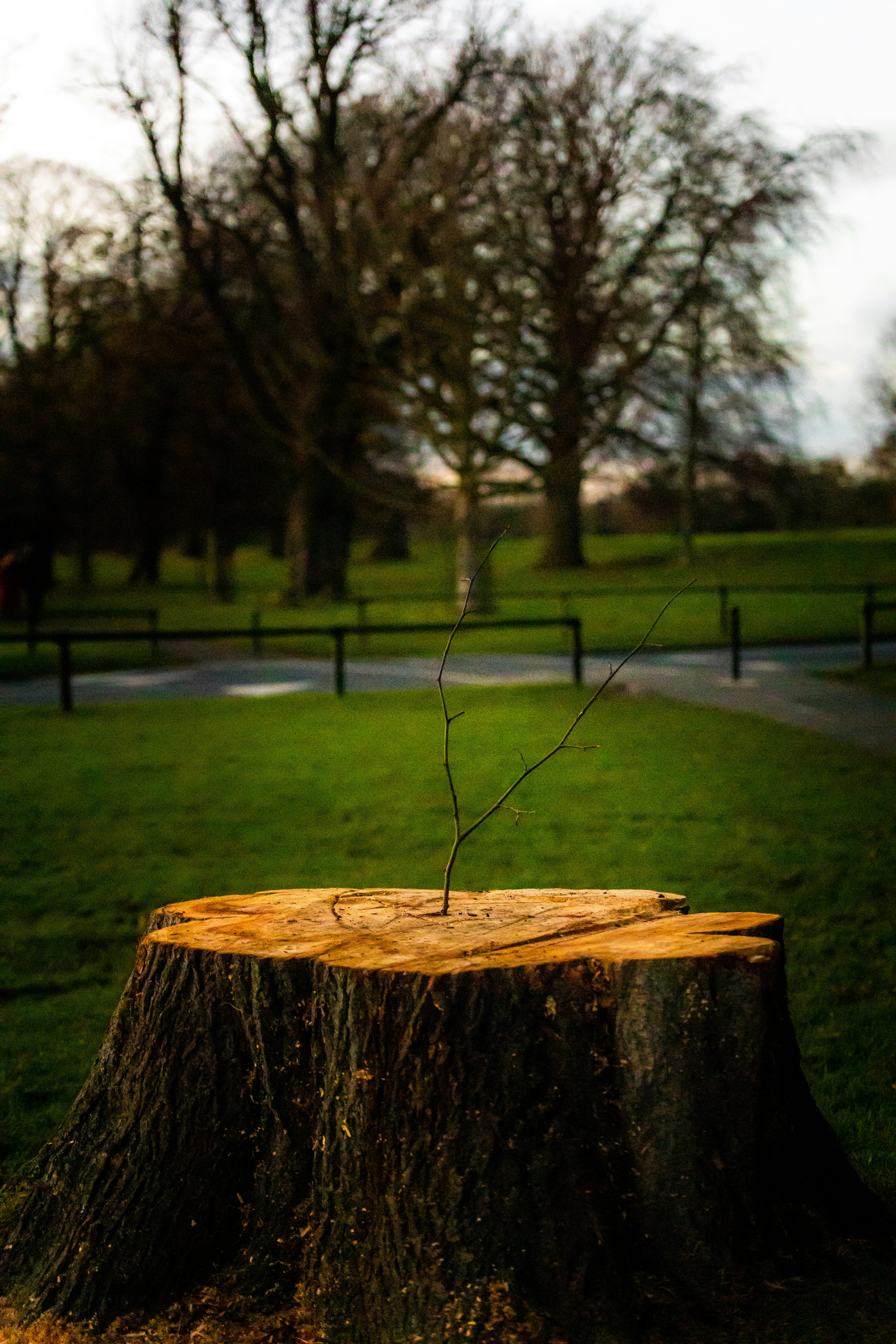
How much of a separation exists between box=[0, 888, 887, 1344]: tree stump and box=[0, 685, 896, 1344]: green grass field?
28cm

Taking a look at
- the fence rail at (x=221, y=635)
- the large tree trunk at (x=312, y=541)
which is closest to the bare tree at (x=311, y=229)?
the large tree trunk at (x=312, y=541)

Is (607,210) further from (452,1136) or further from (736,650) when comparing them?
(452,1136)

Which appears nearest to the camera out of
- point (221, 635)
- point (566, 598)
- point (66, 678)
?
point (221, 635)

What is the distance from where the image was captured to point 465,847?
800 centimetres

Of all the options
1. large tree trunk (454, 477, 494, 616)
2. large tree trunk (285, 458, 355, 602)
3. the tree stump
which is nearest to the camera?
the tree stump

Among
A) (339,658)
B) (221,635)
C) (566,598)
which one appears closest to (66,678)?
(221,635)

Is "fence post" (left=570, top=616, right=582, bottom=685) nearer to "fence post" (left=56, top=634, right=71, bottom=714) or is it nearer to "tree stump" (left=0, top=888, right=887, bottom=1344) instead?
"fence post" (left=56, top=634, right=71, bottom=714)

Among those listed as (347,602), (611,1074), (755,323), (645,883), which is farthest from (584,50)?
(611,1074)

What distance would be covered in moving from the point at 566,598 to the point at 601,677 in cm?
716

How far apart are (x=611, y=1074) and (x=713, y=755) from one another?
8651 millimetres

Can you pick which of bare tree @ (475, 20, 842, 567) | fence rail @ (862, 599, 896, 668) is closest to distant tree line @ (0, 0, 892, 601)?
bare tree @ (475, 20, 842, 567)

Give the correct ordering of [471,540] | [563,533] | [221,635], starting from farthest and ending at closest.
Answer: [563,533] → [471,540] → [221,635]

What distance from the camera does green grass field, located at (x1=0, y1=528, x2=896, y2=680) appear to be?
993 inches

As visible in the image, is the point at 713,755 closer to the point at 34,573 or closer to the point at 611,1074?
the point at 611,1074
